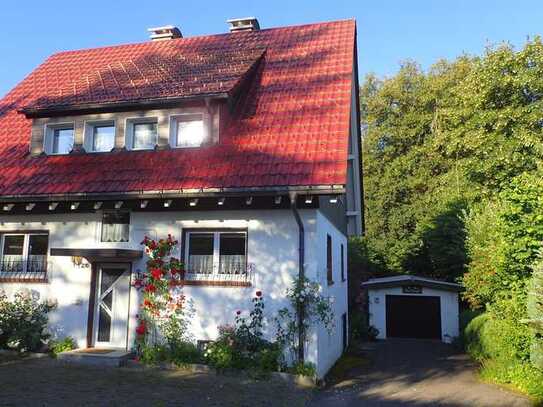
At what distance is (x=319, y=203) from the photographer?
394 inches

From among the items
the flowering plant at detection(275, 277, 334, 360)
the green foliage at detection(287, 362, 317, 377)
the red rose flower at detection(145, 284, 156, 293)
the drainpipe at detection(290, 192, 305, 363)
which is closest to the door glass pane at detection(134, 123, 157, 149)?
the red rose flower at detection(145, 284, 156, 293)

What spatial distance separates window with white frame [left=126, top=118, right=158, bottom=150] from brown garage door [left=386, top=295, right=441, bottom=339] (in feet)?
44.4

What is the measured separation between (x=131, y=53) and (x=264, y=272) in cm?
1010

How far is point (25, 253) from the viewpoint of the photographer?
11477 millimetres

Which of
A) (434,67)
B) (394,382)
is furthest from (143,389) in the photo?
(434,67)

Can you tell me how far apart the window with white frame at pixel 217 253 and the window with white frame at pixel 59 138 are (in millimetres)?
4548

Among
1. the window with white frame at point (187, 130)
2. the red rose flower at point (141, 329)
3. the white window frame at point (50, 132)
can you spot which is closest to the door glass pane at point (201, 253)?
the red rose flower at point (141, 329)

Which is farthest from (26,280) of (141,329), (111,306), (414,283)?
(414,283)

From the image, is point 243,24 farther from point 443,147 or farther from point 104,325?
point 443,147

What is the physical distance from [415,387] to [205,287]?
183 inches

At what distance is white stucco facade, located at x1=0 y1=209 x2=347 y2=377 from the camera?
990 centimetres

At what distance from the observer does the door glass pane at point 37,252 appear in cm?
1134

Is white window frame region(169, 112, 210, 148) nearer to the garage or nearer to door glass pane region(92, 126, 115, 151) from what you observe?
door glass pane region(92, 126, 115, 151)

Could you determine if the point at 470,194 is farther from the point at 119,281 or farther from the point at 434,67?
the point at 119,281
